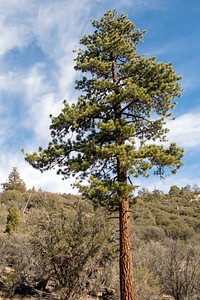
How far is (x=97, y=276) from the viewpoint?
11.2m

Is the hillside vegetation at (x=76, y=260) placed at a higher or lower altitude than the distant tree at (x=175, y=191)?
lower

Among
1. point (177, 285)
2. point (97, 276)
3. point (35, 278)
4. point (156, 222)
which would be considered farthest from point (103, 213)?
point (156, 222)

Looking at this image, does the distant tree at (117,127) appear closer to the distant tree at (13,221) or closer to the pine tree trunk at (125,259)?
the pine tree trunk at (125,259)

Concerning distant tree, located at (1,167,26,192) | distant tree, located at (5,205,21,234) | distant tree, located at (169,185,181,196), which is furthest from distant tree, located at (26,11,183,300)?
distant tree, located at (169,185,181,196)

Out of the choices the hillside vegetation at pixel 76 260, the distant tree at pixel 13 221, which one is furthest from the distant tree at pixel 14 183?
the hillside vegetation at pixel 76 260

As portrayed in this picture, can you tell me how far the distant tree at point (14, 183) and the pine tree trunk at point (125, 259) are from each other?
58784mm

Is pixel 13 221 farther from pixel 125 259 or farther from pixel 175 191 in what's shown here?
pixel 175 191

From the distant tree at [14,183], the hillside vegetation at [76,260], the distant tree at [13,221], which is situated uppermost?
the distant tree at [14,183]

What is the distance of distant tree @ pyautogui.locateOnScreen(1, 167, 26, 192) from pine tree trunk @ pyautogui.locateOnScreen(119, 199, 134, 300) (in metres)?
58.8

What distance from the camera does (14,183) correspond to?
6844cm

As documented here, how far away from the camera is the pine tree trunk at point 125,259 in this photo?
8.66 metres

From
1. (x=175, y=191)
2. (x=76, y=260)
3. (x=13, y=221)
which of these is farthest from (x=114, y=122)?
(x=175, y=191)

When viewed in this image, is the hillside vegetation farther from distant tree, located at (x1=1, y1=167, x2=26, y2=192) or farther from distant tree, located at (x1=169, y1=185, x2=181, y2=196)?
distant tree, located at (x1=169, y1=185, x2=181, y2=196)

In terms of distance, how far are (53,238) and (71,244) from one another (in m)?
0.73
